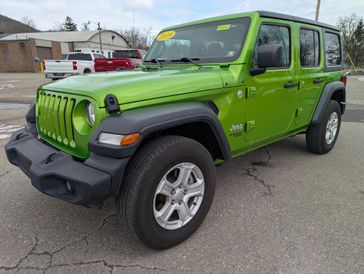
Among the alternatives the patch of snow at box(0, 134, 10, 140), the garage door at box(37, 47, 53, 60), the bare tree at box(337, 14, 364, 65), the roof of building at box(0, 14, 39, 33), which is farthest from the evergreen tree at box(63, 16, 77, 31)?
the patch of snow at box(0, 134, 10, 140)

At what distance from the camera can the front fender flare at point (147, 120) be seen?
6.20 ft

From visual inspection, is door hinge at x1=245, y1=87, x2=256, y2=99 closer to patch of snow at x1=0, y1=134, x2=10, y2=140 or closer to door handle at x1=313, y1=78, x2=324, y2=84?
door handle at x1=313, y1=78, x2=324, y2=84

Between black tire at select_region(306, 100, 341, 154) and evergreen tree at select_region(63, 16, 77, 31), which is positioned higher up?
evergreen tree at select_region(63, 16, 77, 31)

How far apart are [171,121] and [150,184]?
48cm

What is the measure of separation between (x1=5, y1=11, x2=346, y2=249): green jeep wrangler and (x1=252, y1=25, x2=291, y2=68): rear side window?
12 mm

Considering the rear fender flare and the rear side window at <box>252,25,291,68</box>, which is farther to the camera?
the rear fender flare

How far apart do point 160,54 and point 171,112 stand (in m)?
1.78

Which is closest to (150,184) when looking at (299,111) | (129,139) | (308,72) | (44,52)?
(129,139)

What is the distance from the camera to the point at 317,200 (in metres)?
3.07

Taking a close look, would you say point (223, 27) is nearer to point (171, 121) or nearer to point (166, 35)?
point (166, 35)

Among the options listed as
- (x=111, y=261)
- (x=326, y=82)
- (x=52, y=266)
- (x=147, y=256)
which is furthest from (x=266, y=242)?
(x=326, y=82)

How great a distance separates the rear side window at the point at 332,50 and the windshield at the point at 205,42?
1.93 metres

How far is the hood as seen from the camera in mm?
2046

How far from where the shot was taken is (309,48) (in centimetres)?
380
